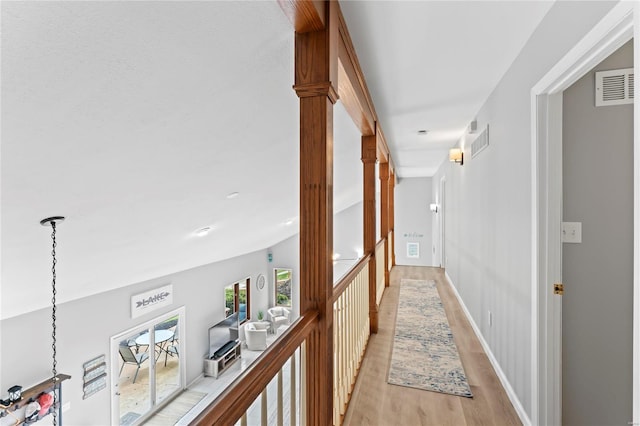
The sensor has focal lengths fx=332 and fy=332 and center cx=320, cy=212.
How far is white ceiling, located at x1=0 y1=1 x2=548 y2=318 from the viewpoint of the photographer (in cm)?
123

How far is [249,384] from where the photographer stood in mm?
900

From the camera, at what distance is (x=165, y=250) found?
4.34 m

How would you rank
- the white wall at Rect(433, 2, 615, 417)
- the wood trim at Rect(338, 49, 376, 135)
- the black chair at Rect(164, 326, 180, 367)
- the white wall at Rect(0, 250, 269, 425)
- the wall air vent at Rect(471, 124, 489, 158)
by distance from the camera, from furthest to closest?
1. the black chair at Rect(164, 326, 180, 367)
2. the white wall at Rect(0, 250, 269, 425)
3. the wall air vent at Rect(471, 124, 489, 158)
4. the wood trim at Rect(338, 49, 376, 135)
5. the white wall at Rect(433, 2, 615, 417)

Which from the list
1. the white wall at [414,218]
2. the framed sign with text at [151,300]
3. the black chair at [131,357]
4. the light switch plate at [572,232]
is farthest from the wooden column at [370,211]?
the white wall at [414,218]

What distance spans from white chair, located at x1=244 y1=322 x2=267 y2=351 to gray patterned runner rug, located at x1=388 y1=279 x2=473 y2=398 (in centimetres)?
509

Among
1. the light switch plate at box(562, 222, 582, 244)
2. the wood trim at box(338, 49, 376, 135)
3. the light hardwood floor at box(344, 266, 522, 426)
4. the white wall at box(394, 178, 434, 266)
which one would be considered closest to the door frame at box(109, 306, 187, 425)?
the light hardwood floor at box(344, 266, 522, 426)

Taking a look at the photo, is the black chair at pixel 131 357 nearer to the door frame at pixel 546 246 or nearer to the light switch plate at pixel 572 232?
the door frame at pixel 546 246

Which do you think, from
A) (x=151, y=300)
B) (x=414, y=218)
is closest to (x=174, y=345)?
(x=151, y=300)

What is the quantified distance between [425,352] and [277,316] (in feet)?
24.1

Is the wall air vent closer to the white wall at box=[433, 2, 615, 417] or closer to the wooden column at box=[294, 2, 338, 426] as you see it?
the white wall at box=[433, 2, 615, 417]

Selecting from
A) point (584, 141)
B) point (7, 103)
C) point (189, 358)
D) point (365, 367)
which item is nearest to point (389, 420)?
point (365, 367)

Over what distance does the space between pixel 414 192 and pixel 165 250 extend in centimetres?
709

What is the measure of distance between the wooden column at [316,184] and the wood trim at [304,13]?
3 cm

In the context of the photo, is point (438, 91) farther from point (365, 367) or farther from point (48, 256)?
point (48, 256)
